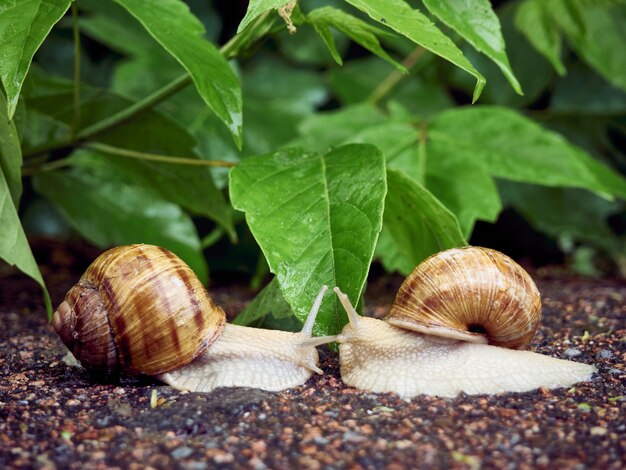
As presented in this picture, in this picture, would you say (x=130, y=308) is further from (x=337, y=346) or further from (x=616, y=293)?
(x=616, y=293)

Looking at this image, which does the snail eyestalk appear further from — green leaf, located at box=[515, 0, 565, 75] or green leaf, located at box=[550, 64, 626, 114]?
green leaf, located at box=[550, 64, 626, 114]

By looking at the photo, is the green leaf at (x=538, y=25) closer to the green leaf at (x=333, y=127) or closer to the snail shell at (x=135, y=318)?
the green leaf at (x=333, y=127)

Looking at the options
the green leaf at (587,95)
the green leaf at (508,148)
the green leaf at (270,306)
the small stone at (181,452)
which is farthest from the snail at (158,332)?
the green leaf at (587,95)

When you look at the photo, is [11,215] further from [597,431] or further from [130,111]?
[597,431]

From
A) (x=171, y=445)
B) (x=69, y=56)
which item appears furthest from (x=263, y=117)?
(x=171, y=445)

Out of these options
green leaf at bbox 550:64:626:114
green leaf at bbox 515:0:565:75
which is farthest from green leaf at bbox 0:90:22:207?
green leaf at bbox 550:64:626:114

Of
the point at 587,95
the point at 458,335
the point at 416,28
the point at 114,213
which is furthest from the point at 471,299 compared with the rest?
Result: the point at 587,95
